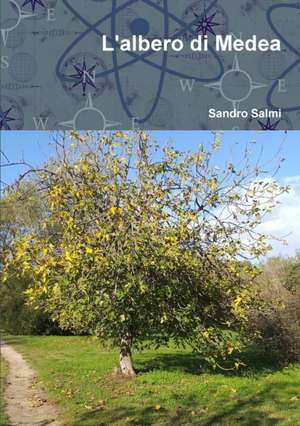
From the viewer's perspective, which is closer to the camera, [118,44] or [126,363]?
[118,44]

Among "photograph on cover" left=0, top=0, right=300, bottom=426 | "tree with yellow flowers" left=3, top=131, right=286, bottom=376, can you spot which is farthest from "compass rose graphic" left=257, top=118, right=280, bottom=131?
"tree with yellow flowers" left=3, top=131, right=286, bottom=376

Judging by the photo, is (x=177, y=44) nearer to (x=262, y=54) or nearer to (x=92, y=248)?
(x=262, y=54)

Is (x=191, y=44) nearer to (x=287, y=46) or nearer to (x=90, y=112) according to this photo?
(x=287, y=46)

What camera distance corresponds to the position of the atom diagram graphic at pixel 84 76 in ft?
16.1

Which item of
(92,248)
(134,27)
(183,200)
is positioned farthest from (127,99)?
(183,200)

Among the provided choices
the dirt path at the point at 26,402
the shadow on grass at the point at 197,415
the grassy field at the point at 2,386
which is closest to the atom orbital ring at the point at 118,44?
the shadow on grass at the point at 197,415

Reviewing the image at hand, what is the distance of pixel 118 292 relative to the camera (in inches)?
349

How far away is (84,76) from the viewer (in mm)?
4957

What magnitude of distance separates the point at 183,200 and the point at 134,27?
5.13m

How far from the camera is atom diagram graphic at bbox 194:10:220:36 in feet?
15.5

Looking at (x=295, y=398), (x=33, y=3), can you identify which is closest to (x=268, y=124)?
(x=33, y=3)

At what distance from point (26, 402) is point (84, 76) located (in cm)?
678

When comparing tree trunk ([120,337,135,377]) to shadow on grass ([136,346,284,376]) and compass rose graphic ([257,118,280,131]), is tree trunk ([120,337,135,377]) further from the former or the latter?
compass rose graphic ([257,118,280,131])

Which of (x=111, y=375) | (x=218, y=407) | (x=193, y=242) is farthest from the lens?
(x=111, y=375)
